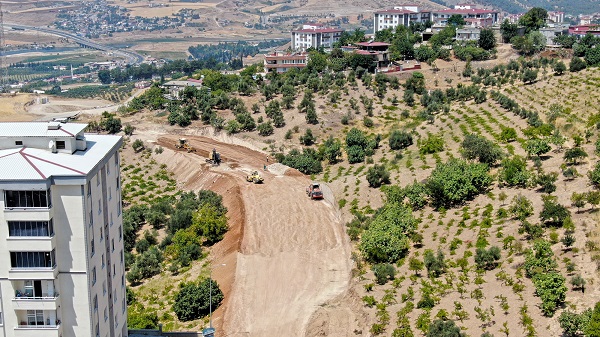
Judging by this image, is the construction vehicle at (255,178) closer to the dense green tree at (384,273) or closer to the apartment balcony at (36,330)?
the dense green tree at (384,273)

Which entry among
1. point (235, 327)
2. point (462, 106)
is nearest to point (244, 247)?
point (235, 327)

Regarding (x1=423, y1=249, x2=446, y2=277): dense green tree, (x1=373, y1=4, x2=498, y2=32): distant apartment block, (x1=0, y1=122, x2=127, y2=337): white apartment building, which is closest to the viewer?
(x1=0, y1=122, x2=127, y2=337): white apartment building

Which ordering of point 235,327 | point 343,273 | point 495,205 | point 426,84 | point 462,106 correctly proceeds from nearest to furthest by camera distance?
point 235,327, point 343,273, point 495,205, point 462,106, point 426,84

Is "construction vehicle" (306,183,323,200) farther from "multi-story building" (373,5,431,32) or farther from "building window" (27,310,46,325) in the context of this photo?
"multi-story building" (373,5,431,32)

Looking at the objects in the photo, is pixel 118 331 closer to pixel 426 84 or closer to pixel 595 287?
pixel 595 287

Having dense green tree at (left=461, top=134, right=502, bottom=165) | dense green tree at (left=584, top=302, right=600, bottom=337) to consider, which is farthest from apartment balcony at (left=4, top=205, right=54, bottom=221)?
dense green tree at (left=461, top=134, right=502, bottom=165)

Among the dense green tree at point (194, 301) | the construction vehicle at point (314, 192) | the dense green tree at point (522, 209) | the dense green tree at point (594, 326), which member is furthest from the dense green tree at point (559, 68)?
the dense green tree at point (594, 326)

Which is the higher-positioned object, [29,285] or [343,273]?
[29,285]
